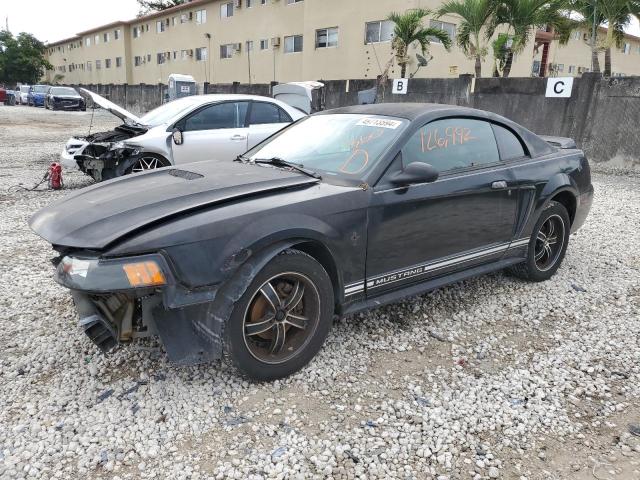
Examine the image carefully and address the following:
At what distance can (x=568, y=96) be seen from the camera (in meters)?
11.5

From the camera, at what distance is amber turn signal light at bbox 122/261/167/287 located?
7.84ft

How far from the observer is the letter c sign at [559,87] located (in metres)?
11.4

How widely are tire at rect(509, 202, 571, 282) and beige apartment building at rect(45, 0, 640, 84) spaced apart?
16.8m

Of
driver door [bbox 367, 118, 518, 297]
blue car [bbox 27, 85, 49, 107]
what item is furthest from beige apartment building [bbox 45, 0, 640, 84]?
driver door [bbox 367, 118, 518, 297]

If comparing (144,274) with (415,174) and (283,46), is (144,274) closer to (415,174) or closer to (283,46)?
(415,174)

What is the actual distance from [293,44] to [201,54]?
33.9 feet

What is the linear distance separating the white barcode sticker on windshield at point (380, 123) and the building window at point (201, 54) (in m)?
33.1

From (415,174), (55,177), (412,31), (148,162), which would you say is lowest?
(55,177)

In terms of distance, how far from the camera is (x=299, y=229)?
9.12 ft

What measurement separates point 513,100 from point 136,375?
472 inches

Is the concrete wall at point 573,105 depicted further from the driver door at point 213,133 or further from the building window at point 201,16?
the building window at point 201,16

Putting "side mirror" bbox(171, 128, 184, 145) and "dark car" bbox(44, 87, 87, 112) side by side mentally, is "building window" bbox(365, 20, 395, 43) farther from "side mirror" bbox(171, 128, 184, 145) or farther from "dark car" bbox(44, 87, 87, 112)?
"dark car" bbox(44, 87, 87, 112)

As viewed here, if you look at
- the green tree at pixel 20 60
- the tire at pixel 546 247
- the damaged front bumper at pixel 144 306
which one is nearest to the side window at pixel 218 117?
the tire at pixel 546 247

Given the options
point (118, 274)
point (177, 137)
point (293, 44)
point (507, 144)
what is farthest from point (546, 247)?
point (293, 44)
